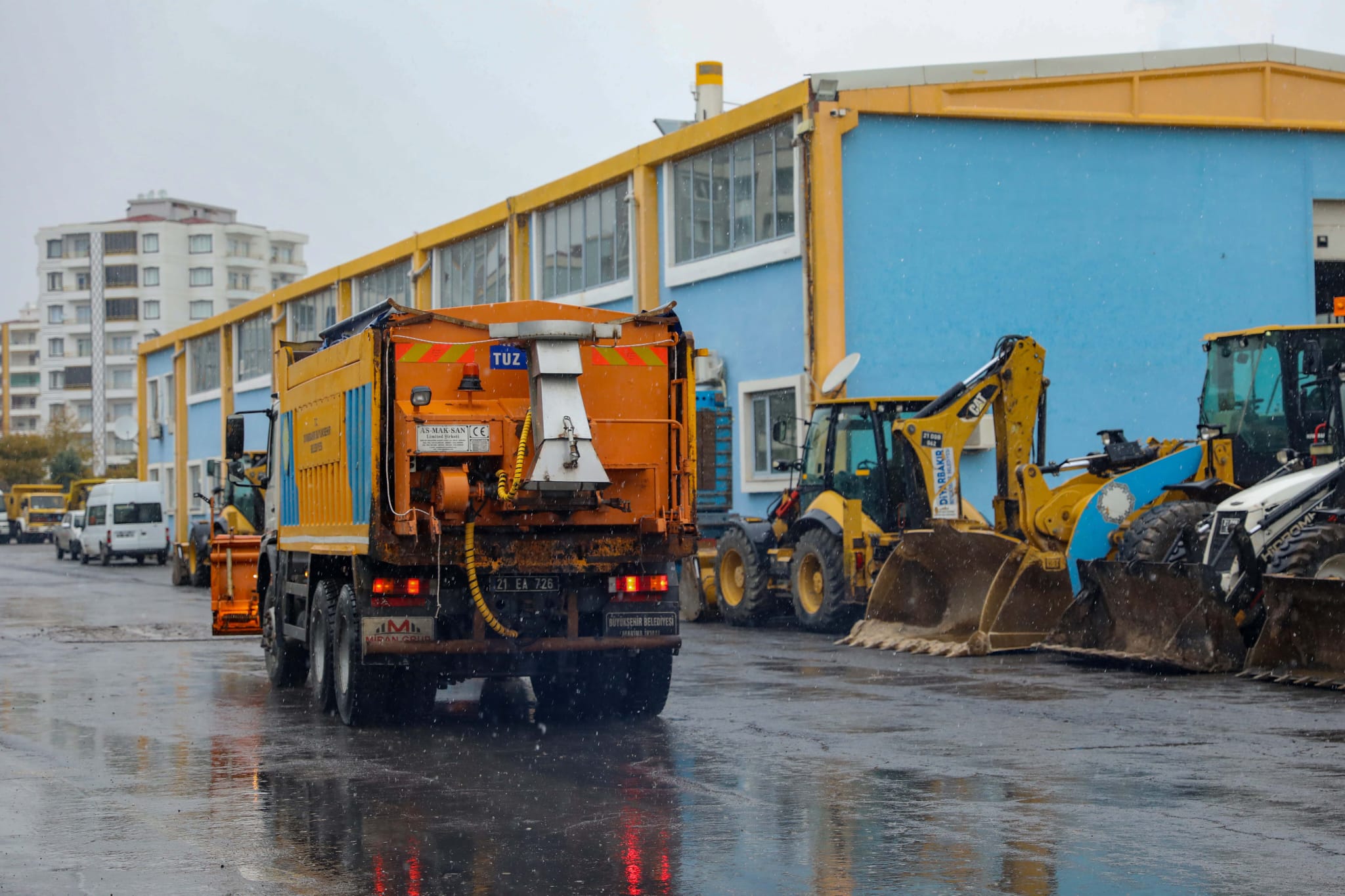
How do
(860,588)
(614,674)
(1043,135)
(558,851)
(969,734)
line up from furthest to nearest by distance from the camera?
1. (1043,135)
2. (860,588)
3. (614,674)
4. (969,734)
5. (558,851)

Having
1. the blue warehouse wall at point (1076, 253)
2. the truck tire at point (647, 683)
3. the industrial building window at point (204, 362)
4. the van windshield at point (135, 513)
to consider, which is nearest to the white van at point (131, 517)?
the van windshield at point (135, 513)

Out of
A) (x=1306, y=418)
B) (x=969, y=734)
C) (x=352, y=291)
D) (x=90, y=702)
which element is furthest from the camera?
(x=352, y=291)

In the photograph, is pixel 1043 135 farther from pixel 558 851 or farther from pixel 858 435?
pixel 558 851

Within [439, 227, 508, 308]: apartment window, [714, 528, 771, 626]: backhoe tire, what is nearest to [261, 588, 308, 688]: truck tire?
[714, 528, 771, 626]: backhoe tire

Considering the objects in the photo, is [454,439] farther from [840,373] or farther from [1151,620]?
[840,373]

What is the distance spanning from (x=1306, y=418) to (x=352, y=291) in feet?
112

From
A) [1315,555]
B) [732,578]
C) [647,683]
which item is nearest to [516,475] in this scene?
[647,683]

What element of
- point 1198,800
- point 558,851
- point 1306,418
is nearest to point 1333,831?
point 1198,800

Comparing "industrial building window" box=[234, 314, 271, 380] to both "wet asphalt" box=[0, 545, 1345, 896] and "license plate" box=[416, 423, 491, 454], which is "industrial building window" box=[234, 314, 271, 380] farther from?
"license plate" box=[416, 423, 491, 454]

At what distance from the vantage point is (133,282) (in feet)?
443

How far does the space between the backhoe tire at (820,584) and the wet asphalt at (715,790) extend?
392 centimetres

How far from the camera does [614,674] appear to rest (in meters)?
12.6

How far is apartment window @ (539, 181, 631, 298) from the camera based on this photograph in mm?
32594

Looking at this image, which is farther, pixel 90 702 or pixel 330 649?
pixel 90 702
